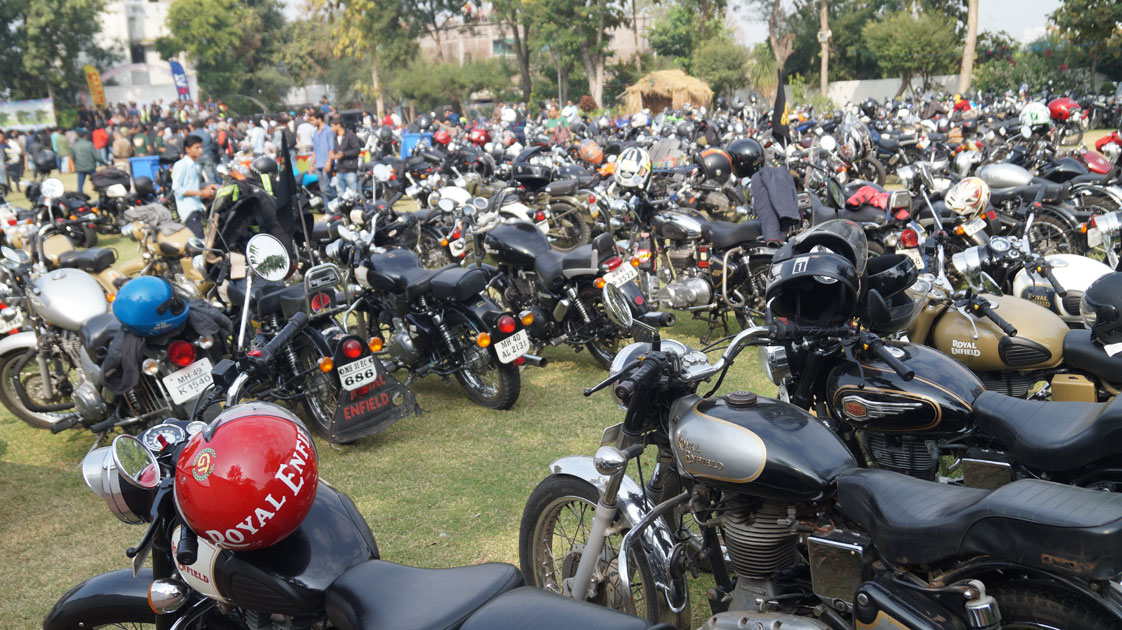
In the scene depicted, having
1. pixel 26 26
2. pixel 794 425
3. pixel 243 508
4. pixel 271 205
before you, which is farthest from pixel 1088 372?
pixel 26 26

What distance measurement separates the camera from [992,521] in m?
1.83

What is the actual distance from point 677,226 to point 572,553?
4500 millimetres

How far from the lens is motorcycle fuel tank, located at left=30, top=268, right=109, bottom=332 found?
5441 mm

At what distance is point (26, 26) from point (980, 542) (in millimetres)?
58999

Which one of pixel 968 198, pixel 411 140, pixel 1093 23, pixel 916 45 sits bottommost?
pixel 968 198

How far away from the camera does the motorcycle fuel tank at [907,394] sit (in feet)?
9.84

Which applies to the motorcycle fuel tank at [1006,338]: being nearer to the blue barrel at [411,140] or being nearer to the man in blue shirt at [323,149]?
the man in blue shirt at [323,149]

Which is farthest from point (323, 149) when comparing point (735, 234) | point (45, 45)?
point (45, 45)

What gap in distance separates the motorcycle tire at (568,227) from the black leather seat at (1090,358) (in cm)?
685

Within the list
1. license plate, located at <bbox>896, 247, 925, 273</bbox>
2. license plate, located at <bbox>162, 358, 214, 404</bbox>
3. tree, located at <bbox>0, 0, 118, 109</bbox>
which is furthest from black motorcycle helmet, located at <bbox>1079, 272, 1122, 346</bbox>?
tree, located at <bbox>0, 0, 118, 109</bbox>

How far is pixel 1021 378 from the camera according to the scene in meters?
4.32

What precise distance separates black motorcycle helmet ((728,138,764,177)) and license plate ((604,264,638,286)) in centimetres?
203

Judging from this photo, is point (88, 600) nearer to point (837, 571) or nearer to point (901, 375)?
point (837, 571)

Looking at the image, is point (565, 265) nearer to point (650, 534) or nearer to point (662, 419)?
point (662, 419)
